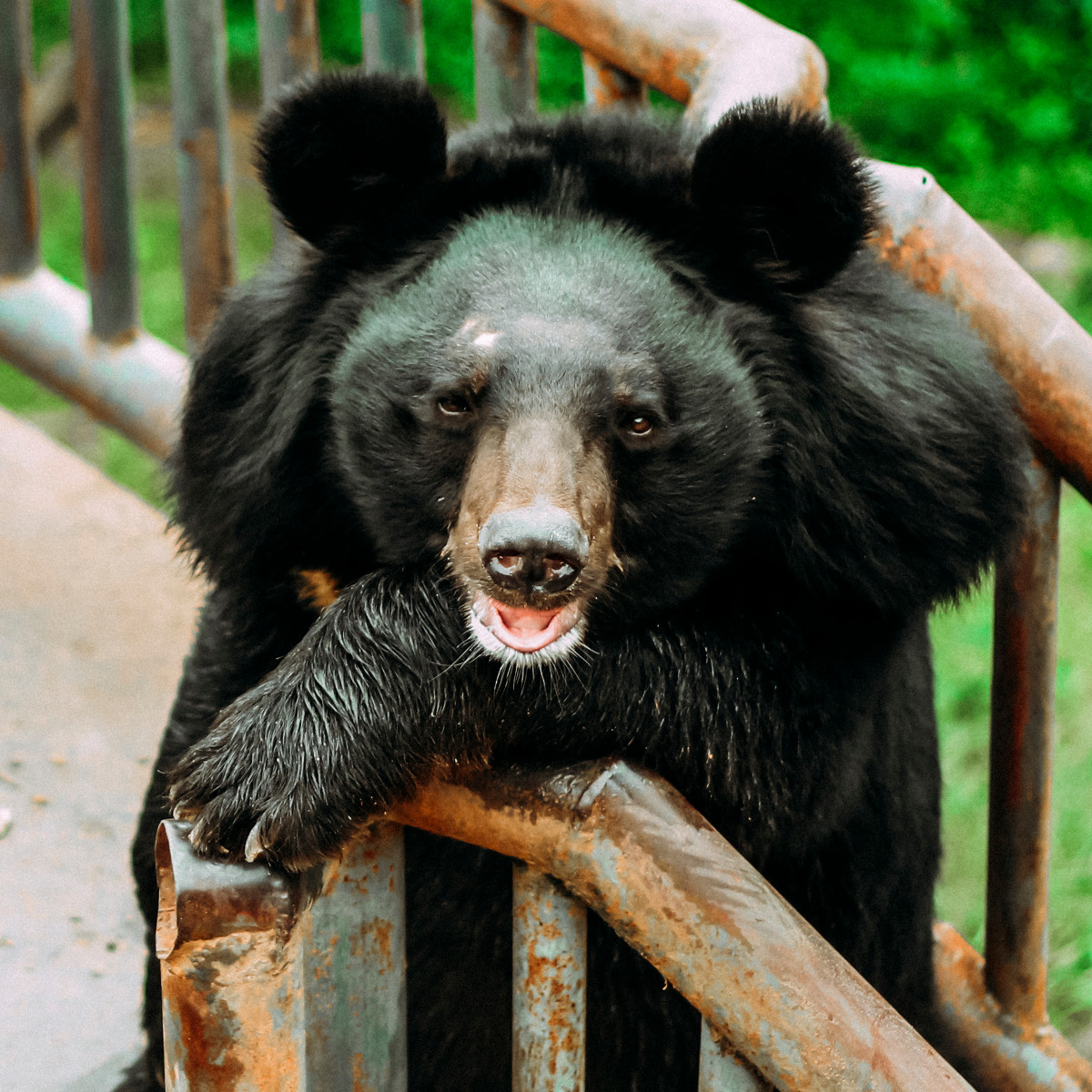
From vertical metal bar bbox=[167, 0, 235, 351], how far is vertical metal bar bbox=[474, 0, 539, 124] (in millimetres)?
874

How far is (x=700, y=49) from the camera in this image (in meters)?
2.86

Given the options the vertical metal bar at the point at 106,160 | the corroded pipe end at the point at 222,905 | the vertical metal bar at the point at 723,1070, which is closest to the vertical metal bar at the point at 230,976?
the corroded pipe end at the point at 222,905

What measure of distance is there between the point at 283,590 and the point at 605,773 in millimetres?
1391

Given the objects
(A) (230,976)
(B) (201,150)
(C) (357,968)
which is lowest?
(B) (201,150)

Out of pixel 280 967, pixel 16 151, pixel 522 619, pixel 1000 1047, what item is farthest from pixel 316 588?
pixel 16 151

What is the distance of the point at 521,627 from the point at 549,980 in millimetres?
715

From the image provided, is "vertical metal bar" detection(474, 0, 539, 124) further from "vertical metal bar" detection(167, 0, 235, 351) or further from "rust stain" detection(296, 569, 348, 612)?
"rust stain" detection(296, 569, 348, 612)

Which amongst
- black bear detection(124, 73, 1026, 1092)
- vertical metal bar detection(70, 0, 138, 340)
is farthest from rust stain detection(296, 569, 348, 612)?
vertical metal bar detection(70, 0, 138, 340)

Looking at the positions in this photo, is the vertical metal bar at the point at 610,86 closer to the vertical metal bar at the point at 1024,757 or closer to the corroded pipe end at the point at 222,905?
the vertical metal bar at the point at 1024,757

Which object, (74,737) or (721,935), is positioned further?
(74,737)

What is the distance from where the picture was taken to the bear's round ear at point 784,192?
7.36 ft

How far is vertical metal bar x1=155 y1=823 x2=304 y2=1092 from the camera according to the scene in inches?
52.4

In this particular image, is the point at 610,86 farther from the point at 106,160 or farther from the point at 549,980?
the point at 549,980

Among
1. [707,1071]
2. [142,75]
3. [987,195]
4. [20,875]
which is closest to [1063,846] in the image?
[20,875]
